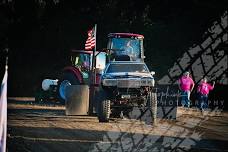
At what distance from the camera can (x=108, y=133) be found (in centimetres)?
918

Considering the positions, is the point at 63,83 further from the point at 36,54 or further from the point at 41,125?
the point at 41,125

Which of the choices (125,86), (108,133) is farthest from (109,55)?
(108,133)

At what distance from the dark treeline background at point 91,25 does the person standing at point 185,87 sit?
1.63 m

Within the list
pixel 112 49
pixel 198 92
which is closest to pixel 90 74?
pixel 112 49

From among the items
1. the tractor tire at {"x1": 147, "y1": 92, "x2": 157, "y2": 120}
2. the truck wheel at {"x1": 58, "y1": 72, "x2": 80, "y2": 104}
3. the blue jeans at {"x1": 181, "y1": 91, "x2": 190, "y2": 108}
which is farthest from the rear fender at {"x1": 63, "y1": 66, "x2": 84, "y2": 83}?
the blue jeans at {"x1": 181, "y1": 91, "x2": 190, "y2": 108}

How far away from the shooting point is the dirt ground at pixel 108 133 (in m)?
7.79

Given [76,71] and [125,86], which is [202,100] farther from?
[76,71]

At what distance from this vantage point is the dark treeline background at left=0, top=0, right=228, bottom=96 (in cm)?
1291

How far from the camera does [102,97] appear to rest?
10.9 m

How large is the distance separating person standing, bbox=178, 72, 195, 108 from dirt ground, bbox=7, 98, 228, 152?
138cm

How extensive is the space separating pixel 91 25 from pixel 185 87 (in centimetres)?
421

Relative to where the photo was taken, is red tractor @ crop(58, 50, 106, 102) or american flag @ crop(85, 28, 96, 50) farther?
red tractor @ crop(58, 50, 106, 102)

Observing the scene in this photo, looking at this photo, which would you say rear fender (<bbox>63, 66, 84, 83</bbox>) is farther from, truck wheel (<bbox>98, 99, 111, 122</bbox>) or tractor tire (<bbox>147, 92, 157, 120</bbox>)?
tractor tire (<bbox>147, 92, 157, 120</bbox>)

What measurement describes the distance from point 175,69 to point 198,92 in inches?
72.7
